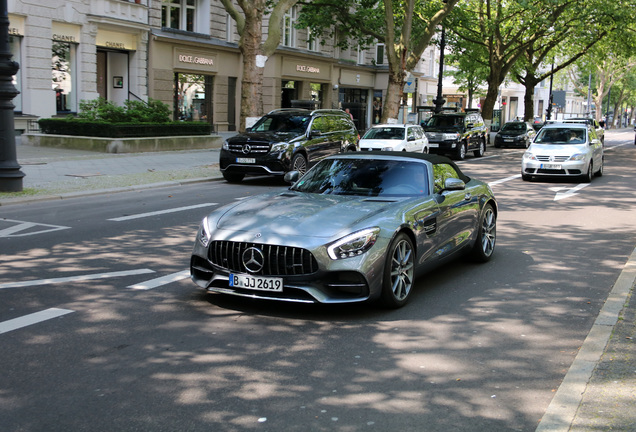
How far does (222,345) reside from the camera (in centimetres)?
532

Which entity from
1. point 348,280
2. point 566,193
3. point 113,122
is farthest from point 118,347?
point 113,122

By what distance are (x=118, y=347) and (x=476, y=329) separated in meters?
2.86

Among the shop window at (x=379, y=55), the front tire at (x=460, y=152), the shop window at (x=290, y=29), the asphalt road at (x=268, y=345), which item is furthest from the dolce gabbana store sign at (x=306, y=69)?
the asphalt road at (x=268, y=345)

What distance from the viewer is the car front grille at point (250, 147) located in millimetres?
17078

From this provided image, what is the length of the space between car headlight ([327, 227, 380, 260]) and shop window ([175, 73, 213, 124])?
30.1 m

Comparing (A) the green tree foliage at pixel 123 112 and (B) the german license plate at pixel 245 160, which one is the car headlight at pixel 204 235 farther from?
(A) the green tree foliage at pixel 123 112

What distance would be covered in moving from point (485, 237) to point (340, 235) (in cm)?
326

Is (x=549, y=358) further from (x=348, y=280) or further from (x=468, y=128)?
(x=468, y=128)

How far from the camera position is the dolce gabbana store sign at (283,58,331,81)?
134 feet

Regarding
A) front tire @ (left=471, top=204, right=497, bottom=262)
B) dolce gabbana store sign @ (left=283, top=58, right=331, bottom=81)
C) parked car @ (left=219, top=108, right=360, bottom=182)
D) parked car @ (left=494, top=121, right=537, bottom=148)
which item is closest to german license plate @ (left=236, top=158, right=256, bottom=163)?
parked car @ (left=219, top=108, right=360, bottom=182)

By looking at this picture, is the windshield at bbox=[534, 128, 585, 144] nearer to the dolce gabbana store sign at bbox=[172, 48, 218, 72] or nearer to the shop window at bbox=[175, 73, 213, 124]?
the dolce gabbana store sign at bbox=[172, 48, 218, 72]

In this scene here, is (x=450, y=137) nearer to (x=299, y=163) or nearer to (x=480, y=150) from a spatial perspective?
(x=480, y=150)

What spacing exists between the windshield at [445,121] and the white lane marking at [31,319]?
2549 centimetres

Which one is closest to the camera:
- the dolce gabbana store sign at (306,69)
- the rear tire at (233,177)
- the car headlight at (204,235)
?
the car headlight at (204,235)
